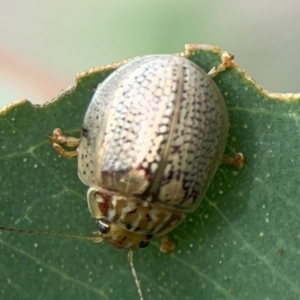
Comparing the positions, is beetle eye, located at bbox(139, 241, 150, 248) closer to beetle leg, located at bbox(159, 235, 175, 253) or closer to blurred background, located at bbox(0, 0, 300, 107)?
beetle leg, located at bbox(159, 235, 175, 253)

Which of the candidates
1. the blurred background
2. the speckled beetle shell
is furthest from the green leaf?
the blurred background

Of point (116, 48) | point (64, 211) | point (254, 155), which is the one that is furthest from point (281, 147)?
point (116, 48)

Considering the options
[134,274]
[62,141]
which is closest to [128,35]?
[62,141]

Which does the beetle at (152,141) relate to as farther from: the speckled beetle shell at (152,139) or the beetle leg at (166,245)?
the beetle leg at (166,245)

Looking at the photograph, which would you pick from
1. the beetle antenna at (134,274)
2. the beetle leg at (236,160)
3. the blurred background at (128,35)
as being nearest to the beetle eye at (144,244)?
Answer: the beetle antenna at (134,274)

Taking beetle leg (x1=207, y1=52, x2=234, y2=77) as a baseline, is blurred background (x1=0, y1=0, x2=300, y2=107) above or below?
below

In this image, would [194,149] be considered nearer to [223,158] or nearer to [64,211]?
[223,158]
